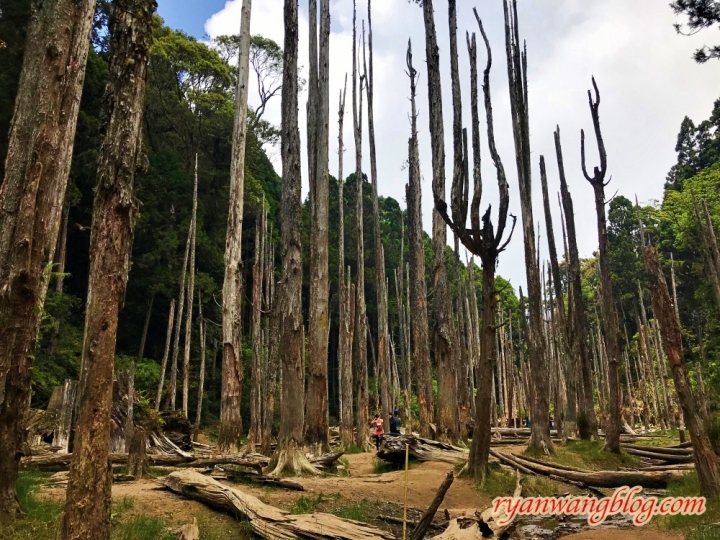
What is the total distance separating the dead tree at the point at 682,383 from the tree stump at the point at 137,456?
7110 millimetres

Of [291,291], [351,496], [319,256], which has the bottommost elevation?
[351,496]

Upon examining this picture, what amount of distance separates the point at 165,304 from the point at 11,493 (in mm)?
21541

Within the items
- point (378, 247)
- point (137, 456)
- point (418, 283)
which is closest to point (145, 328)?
point (378, 247)

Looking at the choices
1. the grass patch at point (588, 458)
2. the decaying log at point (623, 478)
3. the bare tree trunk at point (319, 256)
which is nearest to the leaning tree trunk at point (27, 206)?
the bare tree trunk at point (319, 256)

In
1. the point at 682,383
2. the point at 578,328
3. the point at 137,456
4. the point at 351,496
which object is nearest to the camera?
the point at 682,383

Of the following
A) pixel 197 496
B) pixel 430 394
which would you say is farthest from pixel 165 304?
pixel 197 496

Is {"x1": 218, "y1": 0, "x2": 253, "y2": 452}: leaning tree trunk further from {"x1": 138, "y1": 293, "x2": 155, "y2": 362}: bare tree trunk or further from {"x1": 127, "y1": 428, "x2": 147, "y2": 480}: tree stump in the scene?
{"x1": 138, "y1": 293, "x2": 155, "y2": 362}: bare tree trunk

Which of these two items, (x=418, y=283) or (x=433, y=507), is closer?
(x=433, y=507)

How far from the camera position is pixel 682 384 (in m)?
6.49

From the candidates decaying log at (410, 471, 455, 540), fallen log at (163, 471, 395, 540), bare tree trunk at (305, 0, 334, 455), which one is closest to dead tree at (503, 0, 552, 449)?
bare tree trunk at (305, 0, 334, 455)

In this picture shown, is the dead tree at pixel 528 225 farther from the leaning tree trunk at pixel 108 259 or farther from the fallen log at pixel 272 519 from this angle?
the leaning tree trunk at pixel 108 259

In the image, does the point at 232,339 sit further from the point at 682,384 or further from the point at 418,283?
the point at 682,384

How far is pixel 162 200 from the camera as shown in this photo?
23781mm

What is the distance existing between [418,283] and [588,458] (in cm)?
607
